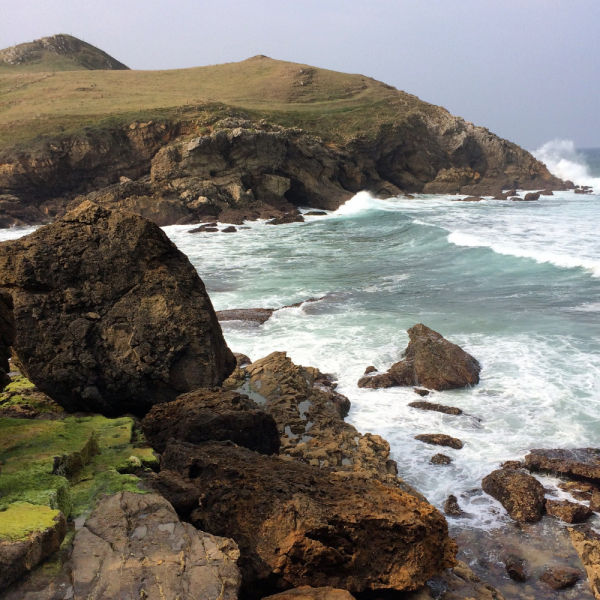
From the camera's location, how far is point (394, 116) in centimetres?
6706

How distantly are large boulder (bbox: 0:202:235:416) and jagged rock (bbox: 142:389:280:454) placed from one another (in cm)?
61

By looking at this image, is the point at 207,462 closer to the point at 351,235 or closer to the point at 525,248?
the point at 525,248

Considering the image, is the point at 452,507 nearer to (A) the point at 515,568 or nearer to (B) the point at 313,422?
(A) the point at 515,568

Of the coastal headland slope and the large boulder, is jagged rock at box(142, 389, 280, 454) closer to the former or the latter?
the large boulder

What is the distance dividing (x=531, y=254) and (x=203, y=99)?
47397 millimetres

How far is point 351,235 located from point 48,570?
35.6 meters

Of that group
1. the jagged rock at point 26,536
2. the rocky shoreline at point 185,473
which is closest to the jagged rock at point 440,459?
the rocky shoreline at point 185,473

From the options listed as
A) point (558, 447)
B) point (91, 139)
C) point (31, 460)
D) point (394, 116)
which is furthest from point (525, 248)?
point (394, 116)

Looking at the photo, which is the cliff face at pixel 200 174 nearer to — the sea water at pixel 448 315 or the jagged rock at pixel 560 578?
the sea water at pixel 448 315

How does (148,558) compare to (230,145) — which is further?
(230,145)

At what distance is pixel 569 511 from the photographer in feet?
28.1

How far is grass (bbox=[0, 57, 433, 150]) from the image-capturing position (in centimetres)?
5431

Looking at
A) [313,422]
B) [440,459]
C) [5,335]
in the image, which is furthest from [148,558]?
[440,459]

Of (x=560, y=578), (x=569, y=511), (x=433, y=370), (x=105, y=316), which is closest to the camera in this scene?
(x=560, y=578)
